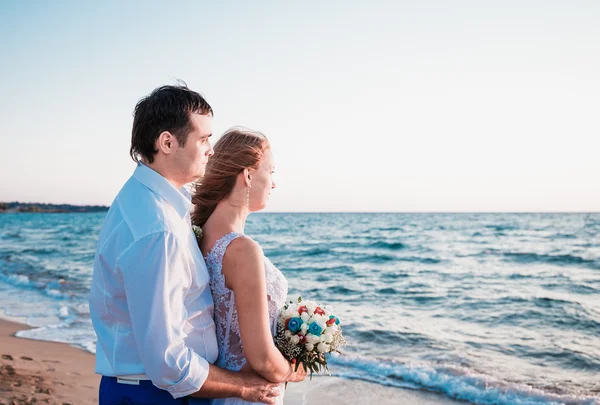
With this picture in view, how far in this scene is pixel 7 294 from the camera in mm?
13641

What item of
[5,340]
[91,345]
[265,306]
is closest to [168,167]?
[265,306]

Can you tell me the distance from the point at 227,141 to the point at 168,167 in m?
0.56

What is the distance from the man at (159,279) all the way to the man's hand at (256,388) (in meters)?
0.01

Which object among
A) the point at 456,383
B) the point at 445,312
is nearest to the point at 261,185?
the point at 456,383

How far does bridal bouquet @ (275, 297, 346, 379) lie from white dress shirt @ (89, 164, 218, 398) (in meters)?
0.52

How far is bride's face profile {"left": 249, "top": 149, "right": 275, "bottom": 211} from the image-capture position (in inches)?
110

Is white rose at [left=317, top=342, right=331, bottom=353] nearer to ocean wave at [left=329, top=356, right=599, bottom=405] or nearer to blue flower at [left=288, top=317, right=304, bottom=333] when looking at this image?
blue flower at [left=288, top=317, right=304, bottom=333]

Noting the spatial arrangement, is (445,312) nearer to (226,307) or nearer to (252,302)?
(226,307)

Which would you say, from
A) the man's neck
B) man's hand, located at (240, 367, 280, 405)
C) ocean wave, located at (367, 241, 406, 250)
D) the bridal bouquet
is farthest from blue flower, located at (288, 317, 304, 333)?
ocean wave, located at (367, 241, 406, 250)

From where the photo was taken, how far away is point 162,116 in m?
2.27

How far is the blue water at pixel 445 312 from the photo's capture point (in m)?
7.19

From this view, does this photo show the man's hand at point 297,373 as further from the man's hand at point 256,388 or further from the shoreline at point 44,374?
the shoreline at point 44,374

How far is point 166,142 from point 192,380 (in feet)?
3.28

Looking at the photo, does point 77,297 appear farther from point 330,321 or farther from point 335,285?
point 330,321
